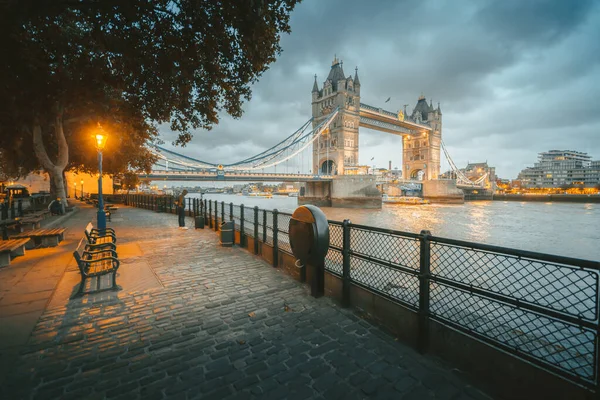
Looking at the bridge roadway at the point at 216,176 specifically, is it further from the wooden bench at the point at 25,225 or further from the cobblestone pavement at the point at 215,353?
the cobblestone pavement at the point at 215,353

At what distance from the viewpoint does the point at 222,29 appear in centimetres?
→ 479

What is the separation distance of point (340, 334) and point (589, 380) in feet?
7.30

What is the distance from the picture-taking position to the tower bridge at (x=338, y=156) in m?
50.6

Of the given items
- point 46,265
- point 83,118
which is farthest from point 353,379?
point 83,118

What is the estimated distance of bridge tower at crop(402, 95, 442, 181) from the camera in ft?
300

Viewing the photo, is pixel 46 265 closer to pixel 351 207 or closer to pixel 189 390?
pixel 189 390

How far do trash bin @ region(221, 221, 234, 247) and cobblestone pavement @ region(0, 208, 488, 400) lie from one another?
3499mm

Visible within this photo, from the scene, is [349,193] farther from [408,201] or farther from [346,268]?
[346,268]

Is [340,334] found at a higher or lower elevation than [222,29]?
lower

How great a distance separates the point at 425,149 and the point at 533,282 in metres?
99.5

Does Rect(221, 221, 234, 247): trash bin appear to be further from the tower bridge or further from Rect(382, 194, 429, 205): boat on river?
Rect(382, 194, 429, 205): boat on river

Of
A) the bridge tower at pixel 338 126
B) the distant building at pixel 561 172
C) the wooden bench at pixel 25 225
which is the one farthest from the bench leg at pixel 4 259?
the distant building at pixel 561 172

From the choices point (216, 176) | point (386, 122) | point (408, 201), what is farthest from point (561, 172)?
point (216, 176)

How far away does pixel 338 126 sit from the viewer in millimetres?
69938
